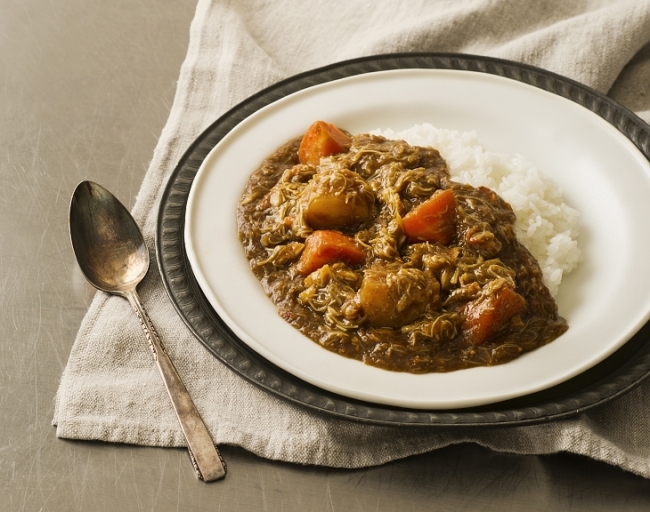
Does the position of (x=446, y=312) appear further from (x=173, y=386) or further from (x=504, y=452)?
(x=173, y=386)

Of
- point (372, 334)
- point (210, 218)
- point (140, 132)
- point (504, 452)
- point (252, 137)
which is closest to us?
point (504, 452)

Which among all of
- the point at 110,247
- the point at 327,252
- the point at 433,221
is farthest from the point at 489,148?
the point at 110,247

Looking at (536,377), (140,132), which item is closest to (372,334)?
(536,377)

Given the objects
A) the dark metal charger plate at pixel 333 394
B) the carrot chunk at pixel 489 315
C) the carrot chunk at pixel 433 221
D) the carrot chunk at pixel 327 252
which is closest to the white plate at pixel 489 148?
the dark metal charger plate at pixel 333 394

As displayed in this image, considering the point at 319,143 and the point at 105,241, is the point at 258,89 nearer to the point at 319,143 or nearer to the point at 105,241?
the point at 319,143

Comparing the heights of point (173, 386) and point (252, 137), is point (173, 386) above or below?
below

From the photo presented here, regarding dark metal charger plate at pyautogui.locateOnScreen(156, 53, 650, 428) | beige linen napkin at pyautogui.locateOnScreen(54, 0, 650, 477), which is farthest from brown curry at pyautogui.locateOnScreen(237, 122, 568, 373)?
beige linen napkin at pyautogui.locateOnScreen(54, 0, 650, 477)

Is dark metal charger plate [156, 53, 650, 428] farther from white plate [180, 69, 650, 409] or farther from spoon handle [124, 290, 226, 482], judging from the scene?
spoon handle [124, 290, 226, 482]
